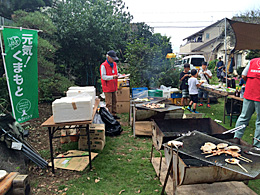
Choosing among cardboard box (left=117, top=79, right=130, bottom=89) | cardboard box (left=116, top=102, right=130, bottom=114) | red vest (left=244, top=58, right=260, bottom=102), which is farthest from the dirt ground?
red vest (left=244, top=58, right=260, bottom=102)

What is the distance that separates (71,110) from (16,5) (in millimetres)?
8106

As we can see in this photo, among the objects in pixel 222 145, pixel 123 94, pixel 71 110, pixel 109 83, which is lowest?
pixel 222 145

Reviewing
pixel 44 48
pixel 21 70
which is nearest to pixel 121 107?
pixel 44 48

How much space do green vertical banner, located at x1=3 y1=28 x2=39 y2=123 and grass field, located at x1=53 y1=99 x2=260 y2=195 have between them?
213 centimetres

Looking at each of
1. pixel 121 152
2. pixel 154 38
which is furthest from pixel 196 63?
pixel 121 152

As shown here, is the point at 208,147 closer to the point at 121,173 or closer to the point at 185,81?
the point at 121,173

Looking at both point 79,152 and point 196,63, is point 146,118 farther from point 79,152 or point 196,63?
point 196,63

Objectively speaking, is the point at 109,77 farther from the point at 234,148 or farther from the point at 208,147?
the point at 234,148

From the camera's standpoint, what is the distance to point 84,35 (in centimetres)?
963

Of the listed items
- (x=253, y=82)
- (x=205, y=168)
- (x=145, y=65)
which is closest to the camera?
(x=205, y=168)

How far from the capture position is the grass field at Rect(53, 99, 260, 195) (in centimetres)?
322

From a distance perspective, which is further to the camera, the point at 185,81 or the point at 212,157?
the point at 185,81

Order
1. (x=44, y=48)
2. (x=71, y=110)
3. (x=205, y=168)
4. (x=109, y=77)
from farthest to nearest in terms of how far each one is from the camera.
Answer: (x=44, y=48) < (x=109, y=77) < (x=71, y=110) < (x=205, y=168)

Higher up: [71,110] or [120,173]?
[71,110]
